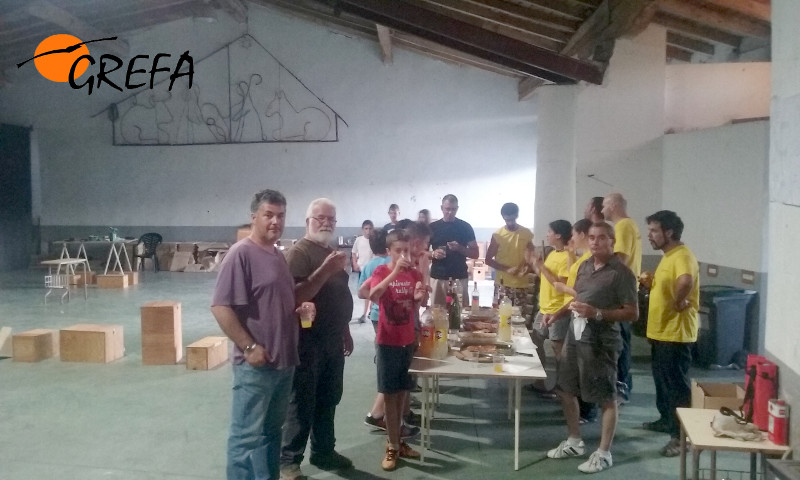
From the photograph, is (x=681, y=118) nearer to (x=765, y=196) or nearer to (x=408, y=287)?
(x=765, y=196)

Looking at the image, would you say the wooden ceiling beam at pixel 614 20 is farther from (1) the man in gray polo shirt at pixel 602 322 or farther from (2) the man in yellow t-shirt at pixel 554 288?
(1) the man in gray polo shirt at pixel 602 322

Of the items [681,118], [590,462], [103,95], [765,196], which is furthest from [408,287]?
[103,95]

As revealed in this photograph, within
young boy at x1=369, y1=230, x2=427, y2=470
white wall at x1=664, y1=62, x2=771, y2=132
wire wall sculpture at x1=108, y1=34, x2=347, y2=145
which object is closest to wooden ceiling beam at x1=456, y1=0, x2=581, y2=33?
white wall at x1=664, y1=62, x2=771, y2=132

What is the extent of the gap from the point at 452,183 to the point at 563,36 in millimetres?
5702

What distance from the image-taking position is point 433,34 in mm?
6648

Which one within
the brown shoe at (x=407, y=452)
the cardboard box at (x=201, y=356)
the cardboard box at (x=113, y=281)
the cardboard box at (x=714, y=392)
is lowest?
the brown shoe at (x=407, y=452)

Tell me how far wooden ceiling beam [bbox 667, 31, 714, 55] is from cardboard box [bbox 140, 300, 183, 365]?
21.3 ft

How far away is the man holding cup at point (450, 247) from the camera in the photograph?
533 centimetres

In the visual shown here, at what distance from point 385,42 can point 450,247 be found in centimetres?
691

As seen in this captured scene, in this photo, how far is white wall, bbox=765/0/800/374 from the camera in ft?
7.64

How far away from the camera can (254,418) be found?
260 centimetres

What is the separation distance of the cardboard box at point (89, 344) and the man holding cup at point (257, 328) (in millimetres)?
3665

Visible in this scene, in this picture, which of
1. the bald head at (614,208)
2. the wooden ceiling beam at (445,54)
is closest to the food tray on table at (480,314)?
the bald head at (614,208)

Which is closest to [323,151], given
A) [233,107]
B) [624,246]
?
[233,107]
